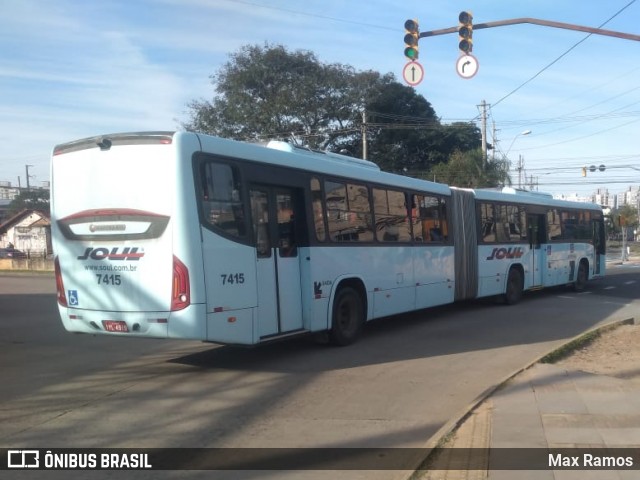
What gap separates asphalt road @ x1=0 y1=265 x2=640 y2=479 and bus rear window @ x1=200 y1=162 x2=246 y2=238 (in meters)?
2.12

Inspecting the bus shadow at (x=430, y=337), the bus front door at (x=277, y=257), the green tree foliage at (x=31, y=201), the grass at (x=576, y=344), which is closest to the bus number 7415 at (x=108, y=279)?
the bus front door at (x=277, y=257)

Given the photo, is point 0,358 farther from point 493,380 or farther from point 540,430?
point 540,430

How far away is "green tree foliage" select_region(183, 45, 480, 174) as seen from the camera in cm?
4500

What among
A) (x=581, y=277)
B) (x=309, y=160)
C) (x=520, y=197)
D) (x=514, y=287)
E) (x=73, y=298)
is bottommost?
(x=581, y=277)

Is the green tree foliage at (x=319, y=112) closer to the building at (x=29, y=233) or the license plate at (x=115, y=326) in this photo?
the building at (x=29, y=233)

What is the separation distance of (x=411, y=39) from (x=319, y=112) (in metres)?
32.4

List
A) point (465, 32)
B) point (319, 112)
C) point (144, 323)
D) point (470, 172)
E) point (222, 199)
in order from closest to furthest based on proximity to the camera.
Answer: point (144, 323) → point (222, 199) → point (465, 32) → point (470, 172) → point (319, 112)

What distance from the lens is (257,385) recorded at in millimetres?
8273

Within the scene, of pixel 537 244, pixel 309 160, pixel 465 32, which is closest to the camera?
pixel 309 160

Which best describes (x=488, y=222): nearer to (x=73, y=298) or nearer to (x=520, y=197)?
(x=520, y=197)

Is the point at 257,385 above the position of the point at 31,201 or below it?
below

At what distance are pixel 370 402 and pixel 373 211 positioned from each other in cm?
504

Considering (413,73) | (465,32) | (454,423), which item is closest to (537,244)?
(413,73)

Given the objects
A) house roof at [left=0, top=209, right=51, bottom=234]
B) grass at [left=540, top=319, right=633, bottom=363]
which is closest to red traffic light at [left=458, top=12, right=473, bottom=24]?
grass at [left=540, top=319, right=633, bottom=363]
